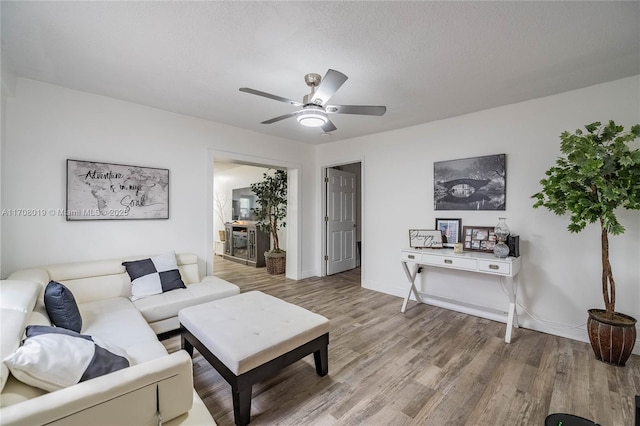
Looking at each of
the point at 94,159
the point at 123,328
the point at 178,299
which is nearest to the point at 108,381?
the point at 123,328

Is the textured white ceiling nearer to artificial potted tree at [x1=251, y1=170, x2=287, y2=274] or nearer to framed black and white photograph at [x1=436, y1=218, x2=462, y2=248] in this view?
framed black and white photograph at [x1=436, y1=218, x2=462, y2=248]

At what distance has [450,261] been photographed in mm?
3059

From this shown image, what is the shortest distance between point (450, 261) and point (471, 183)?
1.07 m

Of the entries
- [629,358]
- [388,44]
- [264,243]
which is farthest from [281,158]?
[629,358]

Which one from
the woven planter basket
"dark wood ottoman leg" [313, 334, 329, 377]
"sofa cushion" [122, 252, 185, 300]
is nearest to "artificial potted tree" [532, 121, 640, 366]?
"dark wood ottoman leg" [313, 334, 329, 377]

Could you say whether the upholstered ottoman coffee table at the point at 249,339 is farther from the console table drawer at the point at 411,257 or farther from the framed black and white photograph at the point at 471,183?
the framed black and white photograph at the point at 471,183

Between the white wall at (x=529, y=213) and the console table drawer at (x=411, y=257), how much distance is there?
2.00ft

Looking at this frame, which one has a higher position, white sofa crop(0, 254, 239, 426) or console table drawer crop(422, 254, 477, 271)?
console table drawer crop(422, 254, 477, 271)

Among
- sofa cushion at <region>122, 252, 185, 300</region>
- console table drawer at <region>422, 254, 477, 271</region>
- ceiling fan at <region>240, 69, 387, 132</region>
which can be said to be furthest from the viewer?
console table drawer at <region>422, 254, 477, 271</region>

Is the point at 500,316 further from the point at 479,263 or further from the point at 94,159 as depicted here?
the point at 94,159

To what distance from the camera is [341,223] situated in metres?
5.51

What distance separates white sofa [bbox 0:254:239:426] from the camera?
3.10 feet

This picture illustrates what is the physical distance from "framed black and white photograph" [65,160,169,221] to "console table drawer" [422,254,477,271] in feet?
10.9

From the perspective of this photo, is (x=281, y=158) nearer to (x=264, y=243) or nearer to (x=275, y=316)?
(x=264, y=243)
